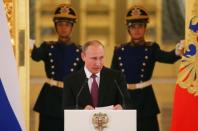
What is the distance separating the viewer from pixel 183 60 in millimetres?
5422

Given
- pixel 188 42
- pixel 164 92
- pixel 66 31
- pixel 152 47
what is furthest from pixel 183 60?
pixel 164 92

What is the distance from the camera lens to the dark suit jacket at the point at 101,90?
4555 mm

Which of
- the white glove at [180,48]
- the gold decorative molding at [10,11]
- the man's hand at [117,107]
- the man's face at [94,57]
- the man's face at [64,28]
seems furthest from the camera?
the man's face at [64,28]

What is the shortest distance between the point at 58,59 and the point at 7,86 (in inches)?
84.8

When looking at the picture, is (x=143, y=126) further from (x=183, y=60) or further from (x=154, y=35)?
(x=154, y=35)

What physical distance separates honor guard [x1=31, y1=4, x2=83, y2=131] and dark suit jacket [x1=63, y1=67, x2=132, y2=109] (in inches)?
67.6

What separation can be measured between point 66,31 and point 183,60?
1471 millimetres

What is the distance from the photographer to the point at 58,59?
21.2 feet

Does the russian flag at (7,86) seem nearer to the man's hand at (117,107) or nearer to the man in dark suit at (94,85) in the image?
the man in dark suit at (94,85)

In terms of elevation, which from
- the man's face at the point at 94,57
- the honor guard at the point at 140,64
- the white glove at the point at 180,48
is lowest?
the honor guard at the point at 140,64

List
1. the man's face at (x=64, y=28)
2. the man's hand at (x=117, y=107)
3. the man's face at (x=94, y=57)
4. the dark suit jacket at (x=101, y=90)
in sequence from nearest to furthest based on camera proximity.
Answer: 1. the man's hand at (x=117, y=107)
2. the man's face at (x=94, y=57)
3. the dark suit jacket at (x=101, y=90)
4. the man's face at (x=64, y=28)

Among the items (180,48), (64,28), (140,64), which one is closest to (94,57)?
(180,48)

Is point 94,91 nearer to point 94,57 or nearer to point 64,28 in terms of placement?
point 94,57

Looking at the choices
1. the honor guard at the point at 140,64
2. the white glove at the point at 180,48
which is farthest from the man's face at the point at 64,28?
the white glove at the point at 180,48
